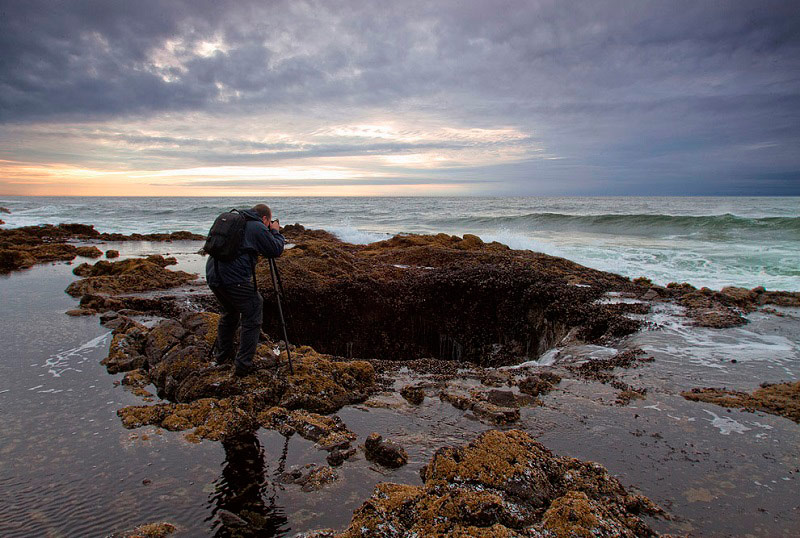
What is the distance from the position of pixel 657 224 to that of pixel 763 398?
107ft

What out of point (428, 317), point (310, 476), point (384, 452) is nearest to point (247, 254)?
point (310, 476)

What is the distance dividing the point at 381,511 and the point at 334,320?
7020 millimetres

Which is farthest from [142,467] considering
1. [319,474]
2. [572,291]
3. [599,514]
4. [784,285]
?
[784,285]

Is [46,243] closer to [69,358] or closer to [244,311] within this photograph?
[69,358]

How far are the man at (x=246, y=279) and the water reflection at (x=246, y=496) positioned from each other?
48.4 inches

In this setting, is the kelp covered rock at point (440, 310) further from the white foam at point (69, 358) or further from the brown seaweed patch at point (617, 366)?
the white foam at point (69, 358)

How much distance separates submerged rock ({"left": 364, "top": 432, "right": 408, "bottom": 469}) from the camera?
143 inches

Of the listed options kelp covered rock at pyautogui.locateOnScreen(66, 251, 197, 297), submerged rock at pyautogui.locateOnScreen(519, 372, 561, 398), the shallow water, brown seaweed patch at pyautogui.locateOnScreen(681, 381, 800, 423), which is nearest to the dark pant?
the shallow water

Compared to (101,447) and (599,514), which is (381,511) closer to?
(599,514)

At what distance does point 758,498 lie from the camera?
3.29m

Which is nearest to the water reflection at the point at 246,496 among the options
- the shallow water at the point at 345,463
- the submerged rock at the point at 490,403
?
the shallow water at the point at 345,463

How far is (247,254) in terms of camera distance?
4.91 meters

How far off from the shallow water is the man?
117 cm

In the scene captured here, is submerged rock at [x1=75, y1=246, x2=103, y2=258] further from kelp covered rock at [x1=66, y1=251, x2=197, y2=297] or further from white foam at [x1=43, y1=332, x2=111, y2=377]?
white foam at [x1=43, y1=332, x2=111, y2=377]
